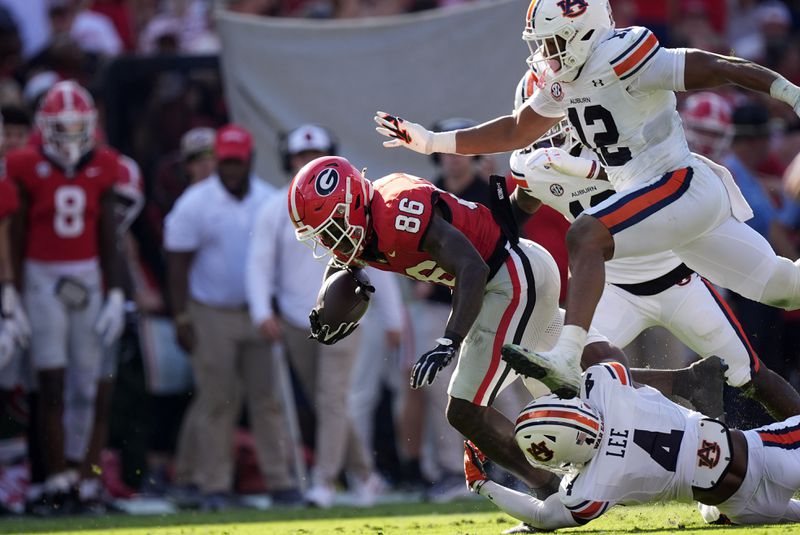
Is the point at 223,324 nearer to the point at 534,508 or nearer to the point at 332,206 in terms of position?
the point at 332,206

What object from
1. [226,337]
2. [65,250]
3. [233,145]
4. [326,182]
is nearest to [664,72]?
[326,182]

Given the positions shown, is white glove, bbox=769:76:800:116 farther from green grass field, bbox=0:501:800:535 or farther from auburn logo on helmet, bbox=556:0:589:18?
green grass field, bbox=0:501:800:535

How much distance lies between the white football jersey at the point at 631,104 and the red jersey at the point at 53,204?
3.86 metres

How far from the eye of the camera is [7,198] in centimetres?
852

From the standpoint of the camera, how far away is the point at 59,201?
8.77 m

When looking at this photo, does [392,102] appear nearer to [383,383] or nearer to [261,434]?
[383,383]

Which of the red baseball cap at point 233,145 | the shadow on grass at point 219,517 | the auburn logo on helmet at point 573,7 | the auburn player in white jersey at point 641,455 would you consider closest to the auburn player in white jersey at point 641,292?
the auburn logo on helmet at point 573,7

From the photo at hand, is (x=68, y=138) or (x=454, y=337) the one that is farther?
(x=68, y=138)

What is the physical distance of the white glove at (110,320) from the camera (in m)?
8.82

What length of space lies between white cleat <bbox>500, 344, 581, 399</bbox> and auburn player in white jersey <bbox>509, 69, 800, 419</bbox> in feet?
4.18

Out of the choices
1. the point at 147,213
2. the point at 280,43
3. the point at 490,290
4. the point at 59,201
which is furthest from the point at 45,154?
the point at 490,290

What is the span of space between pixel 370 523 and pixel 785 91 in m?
2.98

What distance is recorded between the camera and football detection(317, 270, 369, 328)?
6.12 meters

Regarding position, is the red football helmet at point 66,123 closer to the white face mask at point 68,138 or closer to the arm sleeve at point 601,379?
the white face mask at point 68,138
